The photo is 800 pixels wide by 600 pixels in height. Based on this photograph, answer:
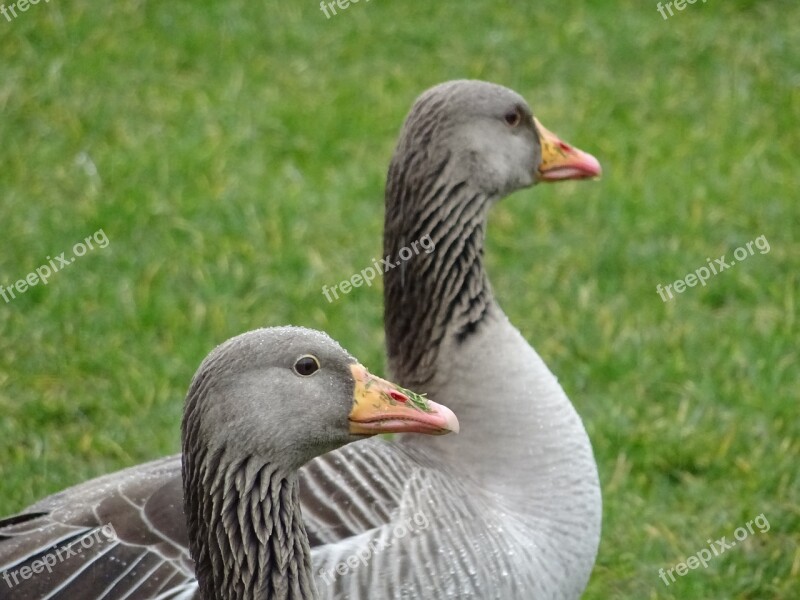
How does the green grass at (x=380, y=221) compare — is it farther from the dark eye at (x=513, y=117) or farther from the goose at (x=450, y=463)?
the dark eye at (x=513, y=117)

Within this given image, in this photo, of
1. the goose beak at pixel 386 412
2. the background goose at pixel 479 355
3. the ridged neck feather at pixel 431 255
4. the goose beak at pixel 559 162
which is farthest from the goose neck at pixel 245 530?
the goose beak at pixel 559 162

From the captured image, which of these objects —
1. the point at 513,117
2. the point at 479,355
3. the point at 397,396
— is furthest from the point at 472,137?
the point at 397,396

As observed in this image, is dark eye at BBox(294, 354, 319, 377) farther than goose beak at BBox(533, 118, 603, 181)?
No

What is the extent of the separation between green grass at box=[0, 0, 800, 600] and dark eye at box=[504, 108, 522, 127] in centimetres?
163

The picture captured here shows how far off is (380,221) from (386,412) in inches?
156

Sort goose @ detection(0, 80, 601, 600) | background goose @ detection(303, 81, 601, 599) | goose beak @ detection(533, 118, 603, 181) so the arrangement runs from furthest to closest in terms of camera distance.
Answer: goose beak @ detection(533, 118, 603, 181) → background goose @ detection(303, 81, 601, 599) → goose @ detection(0, 80, 601, 600)

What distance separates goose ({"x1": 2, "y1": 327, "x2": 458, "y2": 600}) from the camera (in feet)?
9.87

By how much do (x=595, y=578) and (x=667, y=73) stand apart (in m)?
4.56

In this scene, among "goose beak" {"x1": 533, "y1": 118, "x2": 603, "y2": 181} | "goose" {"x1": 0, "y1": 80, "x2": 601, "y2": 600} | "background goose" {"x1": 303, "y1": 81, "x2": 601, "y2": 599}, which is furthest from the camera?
"goose beak" {"x1": 533, "y1": 118, "x2": 603, "y2": 181}

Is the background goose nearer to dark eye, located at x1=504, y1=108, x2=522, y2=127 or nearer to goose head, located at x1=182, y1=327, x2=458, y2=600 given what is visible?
dark eye, located at x1=504, y1=108, x2=522, y2=127

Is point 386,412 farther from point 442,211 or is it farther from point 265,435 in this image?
point 442,211

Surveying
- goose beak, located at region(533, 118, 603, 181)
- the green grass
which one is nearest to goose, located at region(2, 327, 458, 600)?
goose beak, located at region(533, 118, 603, 181)

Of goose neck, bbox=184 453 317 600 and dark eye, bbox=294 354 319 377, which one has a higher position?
dark eye, bbox=294 354 319 377

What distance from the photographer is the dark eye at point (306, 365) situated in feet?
10.1
